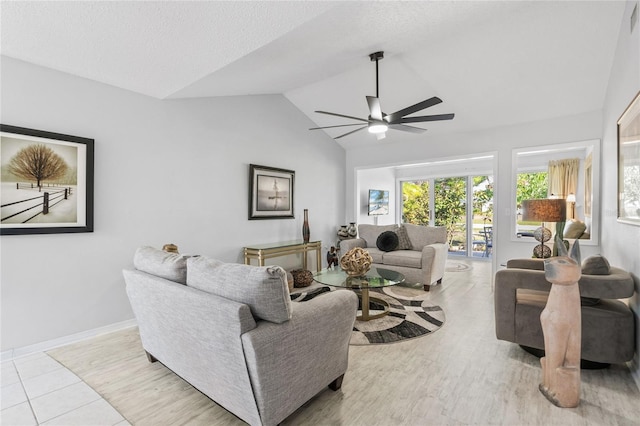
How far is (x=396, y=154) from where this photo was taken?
5789 millimetres

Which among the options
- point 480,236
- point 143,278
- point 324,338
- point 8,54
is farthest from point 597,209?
point 8,54

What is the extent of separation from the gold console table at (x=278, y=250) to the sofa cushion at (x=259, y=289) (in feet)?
8.41

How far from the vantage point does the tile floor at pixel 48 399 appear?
1.77m

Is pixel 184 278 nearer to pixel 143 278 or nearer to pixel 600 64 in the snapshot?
pixel 143 278

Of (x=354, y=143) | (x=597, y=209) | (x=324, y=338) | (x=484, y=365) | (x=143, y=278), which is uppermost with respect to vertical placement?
(x=354, y=143)

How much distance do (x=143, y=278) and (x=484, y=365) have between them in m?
2.53

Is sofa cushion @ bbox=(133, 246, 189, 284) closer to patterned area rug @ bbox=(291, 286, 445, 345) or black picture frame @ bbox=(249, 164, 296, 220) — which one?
patterned area rug @ bbox=(291, 286, 445, 345)

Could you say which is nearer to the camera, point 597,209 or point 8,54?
point 8,54

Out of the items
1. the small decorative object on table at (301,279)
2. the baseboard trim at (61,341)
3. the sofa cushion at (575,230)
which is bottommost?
the baseboard trim at (61,341)

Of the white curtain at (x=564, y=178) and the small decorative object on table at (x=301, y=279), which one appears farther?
the white curtain at (x=564, y=178)

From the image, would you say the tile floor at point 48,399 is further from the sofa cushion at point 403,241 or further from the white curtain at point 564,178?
the white curtain at point 564,178

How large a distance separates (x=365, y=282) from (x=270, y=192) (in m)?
2.23

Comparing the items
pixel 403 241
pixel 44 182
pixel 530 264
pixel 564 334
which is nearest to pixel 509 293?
pixel 564 334

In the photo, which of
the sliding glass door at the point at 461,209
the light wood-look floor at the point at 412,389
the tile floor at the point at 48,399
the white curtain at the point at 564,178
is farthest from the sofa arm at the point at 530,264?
the sliding glass door at the point at 461,209
